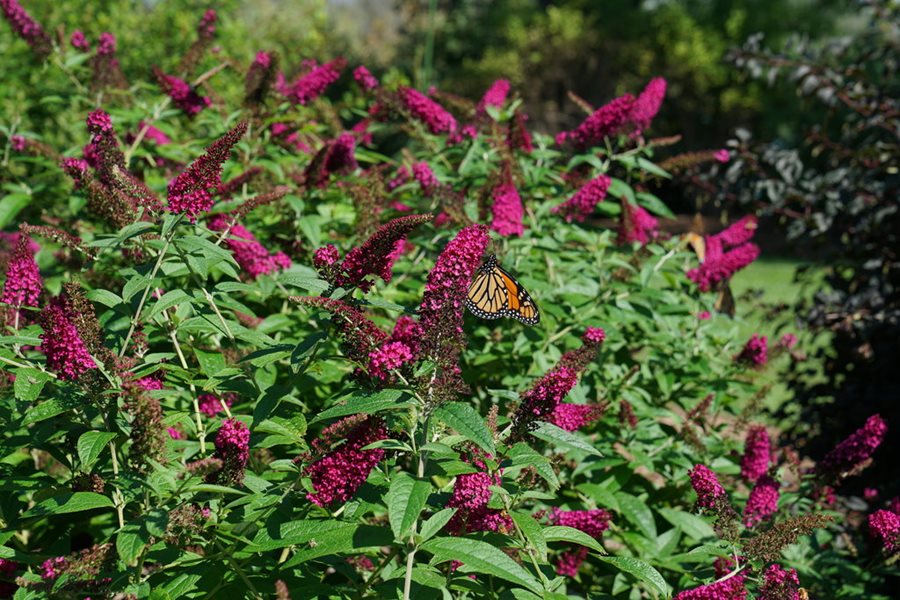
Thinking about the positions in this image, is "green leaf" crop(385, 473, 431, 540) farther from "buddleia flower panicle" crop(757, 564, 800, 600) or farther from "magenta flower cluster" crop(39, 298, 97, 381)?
"buddleia flower panicle" crop(757, 564, 800, 600)

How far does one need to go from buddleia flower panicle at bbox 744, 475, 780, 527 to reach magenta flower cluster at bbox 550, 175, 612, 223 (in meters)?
1.34

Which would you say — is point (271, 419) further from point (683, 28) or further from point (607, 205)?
point (683, 28)

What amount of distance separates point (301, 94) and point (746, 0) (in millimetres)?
20046

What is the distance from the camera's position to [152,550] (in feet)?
7.39

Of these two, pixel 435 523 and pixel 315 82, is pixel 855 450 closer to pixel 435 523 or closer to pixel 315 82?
pixel 435 523

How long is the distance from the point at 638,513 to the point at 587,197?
1.30m

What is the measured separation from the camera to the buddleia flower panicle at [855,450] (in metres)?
2.95

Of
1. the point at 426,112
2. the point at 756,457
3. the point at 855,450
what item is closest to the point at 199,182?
the point at 426,112

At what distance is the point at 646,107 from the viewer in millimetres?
4137

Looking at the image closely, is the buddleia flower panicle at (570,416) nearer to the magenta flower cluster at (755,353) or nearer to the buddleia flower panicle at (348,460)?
the buddleia flower panicle at (348,460)

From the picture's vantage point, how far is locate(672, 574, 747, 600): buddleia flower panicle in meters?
2.16

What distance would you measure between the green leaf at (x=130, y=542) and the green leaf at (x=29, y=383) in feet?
1.43

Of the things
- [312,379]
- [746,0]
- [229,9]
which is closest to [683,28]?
[746,0]

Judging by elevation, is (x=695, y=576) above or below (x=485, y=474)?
below
